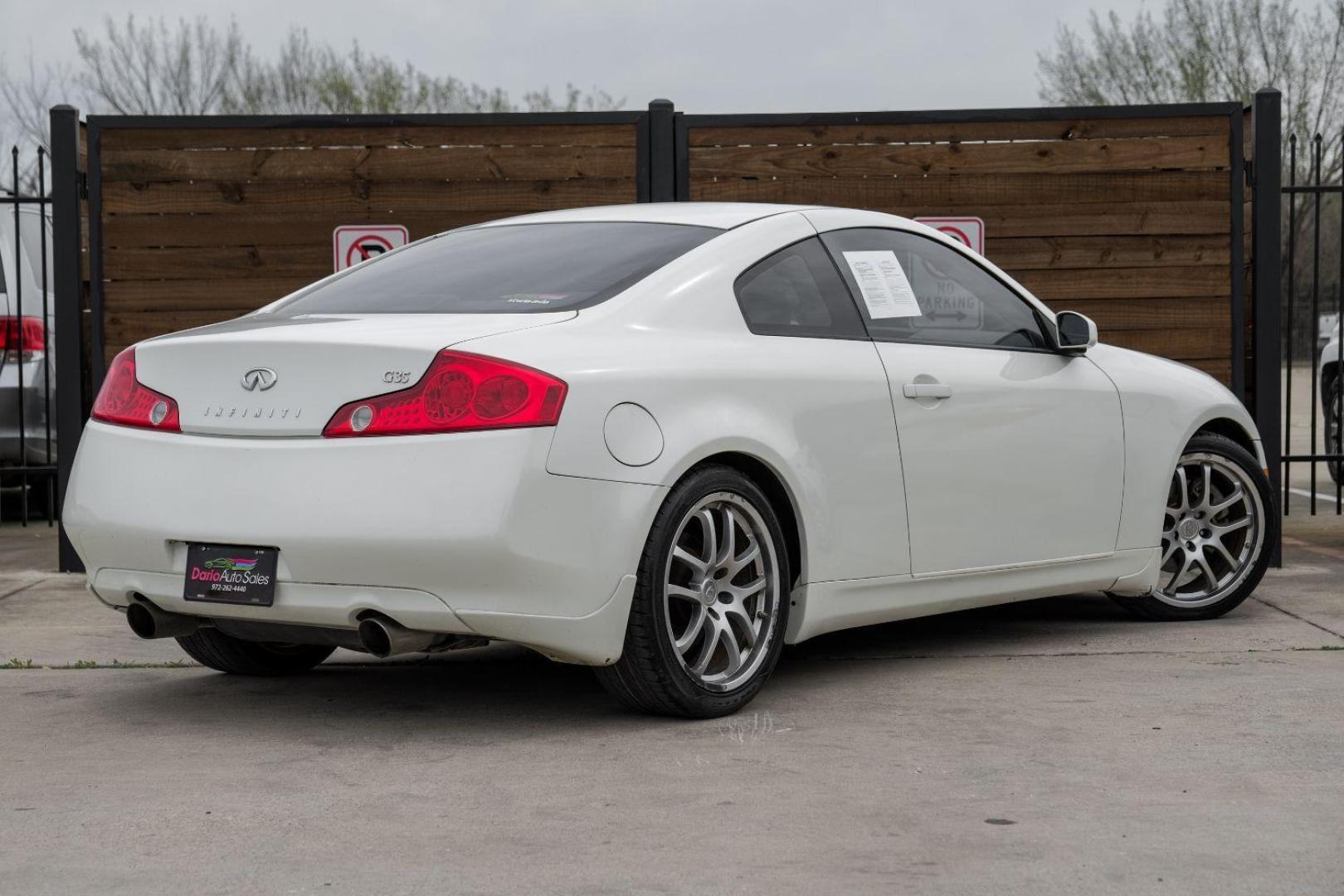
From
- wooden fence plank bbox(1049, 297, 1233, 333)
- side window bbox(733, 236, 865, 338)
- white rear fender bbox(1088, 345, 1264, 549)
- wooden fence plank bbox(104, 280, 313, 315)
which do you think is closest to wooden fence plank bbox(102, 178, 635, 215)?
wooden fence plank bbox(104, 280, 313, 315)

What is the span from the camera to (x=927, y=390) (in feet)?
18.2

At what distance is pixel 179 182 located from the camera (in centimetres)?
858

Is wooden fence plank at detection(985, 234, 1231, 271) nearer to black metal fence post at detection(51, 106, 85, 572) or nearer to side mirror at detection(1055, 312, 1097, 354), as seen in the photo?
side mirror at detection(1055, 312, 1097, 354)

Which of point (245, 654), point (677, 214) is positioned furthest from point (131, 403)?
point (677, 214)

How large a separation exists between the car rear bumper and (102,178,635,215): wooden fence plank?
4053 mm

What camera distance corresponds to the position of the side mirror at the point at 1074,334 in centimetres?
612

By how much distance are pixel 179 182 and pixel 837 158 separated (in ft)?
10.1

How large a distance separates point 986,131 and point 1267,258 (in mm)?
1406

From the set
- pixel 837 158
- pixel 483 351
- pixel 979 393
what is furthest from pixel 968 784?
pixel 837 158

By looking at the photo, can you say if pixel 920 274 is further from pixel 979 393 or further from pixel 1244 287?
pixel 1244 287

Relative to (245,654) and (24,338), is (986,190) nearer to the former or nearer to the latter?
(245,654)

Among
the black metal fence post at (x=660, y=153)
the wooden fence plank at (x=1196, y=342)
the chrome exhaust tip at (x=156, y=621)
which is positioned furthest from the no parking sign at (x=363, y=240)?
the chrome exhaust tip at (x=156, y=621)

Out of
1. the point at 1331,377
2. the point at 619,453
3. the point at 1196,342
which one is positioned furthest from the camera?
the point at 1331,377

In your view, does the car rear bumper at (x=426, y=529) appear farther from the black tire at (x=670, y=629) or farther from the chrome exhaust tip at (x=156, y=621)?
the chrome exhaust tip at (x=156, y=621)
